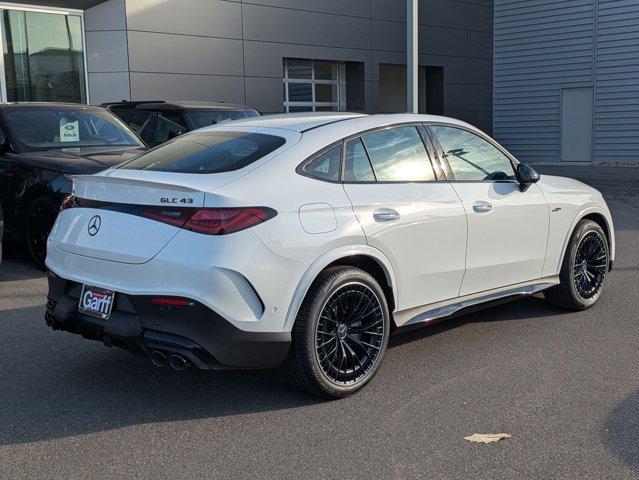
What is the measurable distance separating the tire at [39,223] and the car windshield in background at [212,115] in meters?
3.30

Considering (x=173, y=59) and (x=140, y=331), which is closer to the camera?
(x=140, y=331)

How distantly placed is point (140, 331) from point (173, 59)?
15.3m

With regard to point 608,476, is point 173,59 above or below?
above

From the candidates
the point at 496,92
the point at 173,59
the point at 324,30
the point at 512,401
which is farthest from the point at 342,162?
the point at 496,92

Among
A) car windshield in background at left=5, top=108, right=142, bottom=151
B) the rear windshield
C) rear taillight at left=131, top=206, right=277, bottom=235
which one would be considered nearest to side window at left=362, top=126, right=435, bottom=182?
the rear windshield

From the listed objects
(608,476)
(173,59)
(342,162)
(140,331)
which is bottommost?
(608,476)

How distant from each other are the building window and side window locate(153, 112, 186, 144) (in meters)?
10.7

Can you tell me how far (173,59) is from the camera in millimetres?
18109

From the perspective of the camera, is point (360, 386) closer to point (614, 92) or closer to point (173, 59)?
point (173, 59)

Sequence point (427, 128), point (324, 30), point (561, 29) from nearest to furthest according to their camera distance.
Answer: point (427, 128), point (324, 30), point (561, 29)

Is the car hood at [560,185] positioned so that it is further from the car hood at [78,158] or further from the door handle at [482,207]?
the car hood at [78,158]

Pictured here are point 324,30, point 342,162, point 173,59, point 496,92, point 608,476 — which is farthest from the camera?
point 496,92

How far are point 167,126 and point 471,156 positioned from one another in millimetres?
6470

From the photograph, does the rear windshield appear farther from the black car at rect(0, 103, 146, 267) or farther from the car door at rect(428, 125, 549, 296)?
the black car at rect(0, 103, 146, 267)
